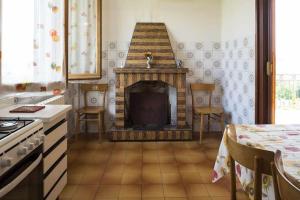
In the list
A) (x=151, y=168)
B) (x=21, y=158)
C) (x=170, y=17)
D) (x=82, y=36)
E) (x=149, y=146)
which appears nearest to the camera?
(x=21, y=158)

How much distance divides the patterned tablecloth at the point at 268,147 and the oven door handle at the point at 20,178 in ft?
3.35

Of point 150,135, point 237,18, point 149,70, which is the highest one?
point 237,18

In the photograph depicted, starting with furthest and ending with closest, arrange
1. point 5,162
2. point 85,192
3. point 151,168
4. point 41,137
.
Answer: point 151,168, point 85,192, point 41,137, point 5,162

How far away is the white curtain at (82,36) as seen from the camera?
3816mm

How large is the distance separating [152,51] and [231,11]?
1.24 metres

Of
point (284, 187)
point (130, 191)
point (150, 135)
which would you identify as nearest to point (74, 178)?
point (130, 191)

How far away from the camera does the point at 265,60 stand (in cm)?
315

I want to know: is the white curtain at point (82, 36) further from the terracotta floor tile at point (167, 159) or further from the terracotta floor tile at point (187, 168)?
the terracotta floor tile at point (187, 168)

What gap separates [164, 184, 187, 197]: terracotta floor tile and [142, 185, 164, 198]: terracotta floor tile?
4 centimetres

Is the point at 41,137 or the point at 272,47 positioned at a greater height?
the point at 272,47

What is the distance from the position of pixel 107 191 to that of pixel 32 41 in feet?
4.62

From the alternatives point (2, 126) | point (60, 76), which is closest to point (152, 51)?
point (60, 76)

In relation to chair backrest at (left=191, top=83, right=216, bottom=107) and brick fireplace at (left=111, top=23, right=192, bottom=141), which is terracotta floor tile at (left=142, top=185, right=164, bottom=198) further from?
chair backrest at (left=191, top=83, right=216, bottom=107)

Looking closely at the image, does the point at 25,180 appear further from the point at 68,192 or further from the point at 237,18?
the point at 237,18
